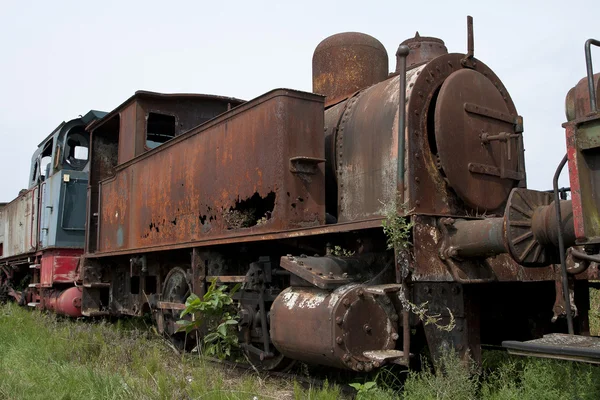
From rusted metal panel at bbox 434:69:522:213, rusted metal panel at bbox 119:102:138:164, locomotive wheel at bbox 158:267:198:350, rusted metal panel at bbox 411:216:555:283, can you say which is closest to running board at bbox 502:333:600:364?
rusted metal panel at bbox 411:216:555:283

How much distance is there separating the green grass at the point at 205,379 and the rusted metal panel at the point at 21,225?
4.89 metres

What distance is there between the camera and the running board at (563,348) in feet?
8.16

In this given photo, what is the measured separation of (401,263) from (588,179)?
1.35 m

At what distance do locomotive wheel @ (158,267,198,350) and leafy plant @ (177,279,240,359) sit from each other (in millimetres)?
845

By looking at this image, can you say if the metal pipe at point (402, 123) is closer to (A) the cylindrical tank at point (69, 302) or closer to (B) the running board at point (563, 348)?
(B) the running board at point (563, 348)

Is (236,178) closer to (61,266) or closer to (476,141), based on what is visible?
(476,141)

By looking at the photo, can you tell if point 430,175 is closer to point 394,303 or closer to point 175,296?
point 394,303

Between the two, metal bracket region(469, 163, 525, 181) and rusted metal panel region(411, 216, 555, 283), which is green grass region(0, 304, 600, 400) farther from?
metal bracket region(469, 163, 525, 181)

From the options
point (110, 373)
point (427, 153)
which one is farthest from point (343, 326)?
point (110, 373)

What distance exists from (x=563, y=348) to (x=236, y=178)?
3365 millimetres

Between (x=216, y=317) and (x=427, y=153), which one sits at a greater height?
(x=427, y=153)

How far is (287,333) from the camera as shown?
14.1 feet

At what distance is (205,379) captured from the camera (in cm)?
445

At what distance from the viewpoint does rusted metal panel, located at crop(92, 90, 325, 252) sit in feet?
15.6
